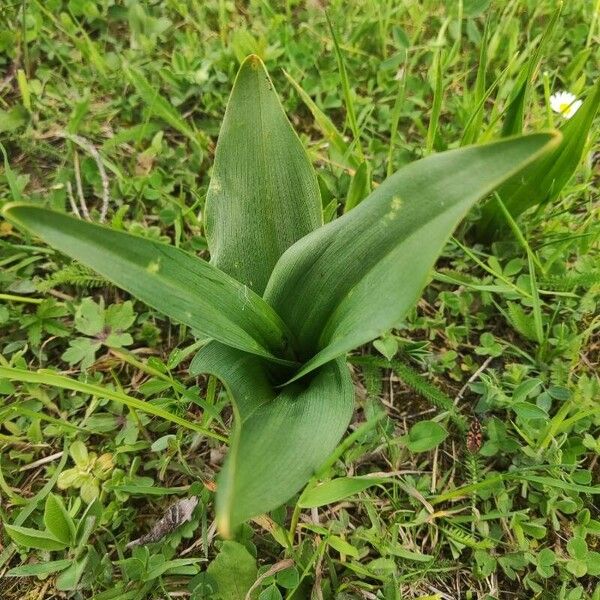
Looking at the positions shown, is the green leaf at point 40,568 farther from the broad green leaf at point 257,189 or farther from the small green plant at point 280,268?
the broad green leaf at point 257,189

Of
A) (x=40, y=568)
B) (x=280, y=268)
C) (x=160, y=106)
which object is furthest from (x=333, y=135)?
(x=40, y=568)

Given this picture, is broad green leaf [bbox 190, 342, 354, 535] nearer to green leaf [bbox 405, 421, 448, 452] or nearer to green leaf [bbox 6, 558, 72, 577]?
green leaf [bbox 405, 421, 448, 452]

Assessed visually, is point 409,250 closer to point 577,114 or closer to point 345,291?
point 345,291

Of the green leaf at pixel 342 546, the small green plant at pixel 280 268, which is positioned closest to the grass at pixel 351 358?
the green leaf at pixel 342 546

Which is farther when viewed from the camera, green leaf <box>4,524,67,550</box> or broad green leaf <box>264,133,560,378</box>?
green leaf <box>4,524,67,550</box>

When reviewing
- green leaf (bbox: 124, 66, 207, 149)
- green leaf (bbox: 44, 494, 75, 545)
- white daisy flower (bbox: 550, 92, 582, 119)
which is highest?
green leaf (bbox: 124, 66, 207, 149)

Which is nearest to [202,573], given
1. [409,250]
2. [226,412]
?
Answer: [226,412]

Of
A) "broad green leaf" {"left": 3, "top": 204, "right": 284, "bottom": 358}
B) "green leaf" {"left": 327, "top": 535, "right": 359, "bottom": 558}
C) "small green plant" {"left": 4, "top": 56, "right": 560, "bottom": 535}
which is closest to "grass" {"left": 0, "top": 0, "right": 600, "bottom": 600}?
"green leaf" {"left": 327, "top": 535, "right": 359, "bottom": 558}

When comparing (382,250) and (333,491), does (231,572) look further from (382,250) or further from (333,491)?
(382,250)
